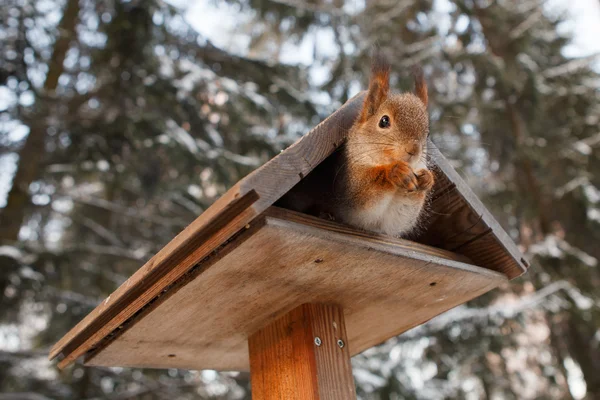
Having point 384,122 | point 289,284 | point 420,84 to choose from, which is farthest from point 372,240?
point 420,84

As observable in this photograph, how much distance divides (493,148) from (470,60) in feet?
3.61

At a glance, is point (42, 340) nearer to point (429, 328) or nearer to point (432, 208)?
point (429, 328)

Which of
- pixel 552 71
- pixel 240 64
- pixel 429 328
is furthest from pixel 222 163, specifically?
pixel 552 71

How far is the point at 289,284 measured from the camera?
142 cm

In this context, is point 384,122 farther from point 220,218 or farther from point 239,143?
point 239,143

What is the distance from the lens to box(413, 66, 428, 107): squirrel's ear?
5.56ft

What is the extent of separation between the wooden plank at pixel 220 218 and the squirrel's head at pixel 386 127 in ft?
0.17

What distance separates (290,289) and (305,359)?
0.60 feet

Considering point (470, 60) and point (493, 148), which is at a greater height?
point (470, 60)

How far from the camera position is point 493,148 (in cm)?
671

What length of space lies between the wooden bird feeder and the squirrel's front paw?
15 cm

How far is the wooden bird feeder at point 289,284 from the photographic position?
1205 millimetres

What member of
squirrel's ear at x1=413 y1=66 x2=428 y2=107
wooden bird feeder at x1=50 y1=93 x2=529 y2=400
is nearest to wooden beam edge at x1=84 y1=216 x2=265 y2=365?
wooden bird feeder at x1=50 y1=93 x2=529 y2=400

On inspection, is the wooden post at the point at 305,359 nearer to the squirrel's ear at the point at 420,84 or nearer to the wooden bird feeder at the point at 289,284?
the wooden bird feeder at the point at 289,284
